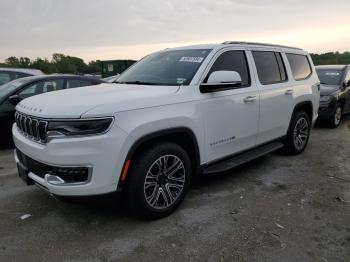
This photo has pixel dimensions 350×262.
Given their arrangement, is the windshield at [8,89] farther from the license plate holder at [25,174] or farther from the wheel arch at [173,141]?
the wheel arch at [173,141]

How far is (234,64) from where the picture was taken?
14.2 ft

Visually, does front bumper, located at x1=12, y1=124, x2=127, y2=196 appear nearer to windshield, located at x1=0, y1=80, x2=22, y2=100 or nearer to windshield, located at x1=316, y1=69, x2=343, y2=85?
windshield, located at x1=0, y1=80, x2=22, y2=100

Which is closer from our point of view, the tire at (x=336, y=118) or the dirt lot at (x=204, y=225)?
the dirt lot at (x=204, y=225)

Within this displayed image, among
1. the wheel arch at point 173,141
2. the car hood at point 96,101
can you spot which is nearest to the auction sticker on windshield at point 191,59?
the car hood at point 96,101

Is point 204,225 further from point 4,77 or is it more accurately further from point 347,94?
point 347,94

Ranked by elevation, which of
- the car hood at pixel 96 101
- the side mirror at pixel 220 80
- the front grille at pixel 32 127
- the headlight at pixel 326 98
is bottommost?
the headlight at pixel 326 98

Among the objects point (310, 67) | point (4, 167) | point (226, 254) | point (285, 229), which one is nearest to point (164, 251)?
point (226, 254)

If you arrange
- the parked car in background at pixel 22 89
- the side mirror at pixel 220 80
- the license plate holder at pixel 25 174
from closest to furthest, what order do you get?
the license plate holder at pixel 25 174 → the side mirror at pixel 220 80 → the parked car in background at pixel 22 89

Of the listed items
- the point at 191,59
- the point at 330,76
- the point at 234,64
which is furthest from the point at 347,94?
the point at 191,59

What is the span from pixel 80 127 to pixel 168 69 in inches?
65.8

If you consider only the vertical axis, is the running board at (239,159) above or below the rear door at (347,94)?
below

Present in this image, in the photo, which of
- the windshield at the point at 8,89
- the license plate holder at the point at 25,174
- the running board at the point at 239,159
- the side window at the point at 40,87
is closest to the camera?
the license plate holder at the point at 25,174

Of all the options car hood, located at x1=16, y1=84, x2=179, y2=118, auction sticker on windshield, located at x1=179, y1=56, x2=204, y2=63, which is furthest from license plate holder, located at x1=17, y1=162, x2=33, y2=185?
auction sticker on windshield, located at x1=179, y1=56, x2=204, y2=63

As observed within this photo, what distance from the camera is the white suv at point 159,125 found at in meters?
2.86
